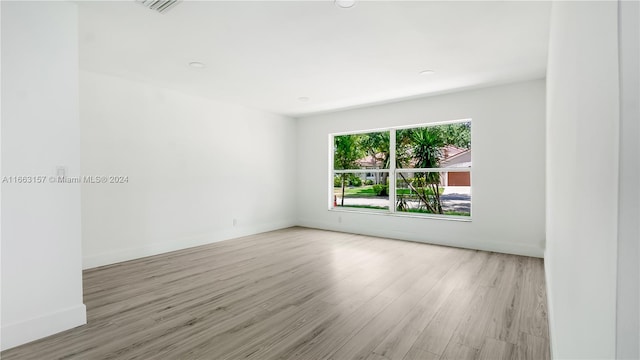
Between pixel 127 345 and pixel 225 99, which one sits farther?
pixel 225 99

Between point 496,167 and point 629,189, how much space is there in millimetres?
4805

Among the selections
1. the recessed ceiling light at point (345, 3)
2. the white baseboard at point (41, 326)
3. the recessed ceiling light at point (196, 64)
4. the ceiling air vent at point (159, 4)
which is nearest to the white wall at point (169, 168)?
the recessed ceiling light at point (196, 64)

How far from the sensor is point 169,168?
4832 millimetres

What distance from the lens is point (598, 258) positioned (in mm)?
632

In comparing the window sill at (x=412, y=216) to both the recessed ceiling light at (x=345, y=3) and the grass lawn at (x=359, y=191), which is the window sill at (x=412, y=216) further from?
the recessed ceiling light at (x=345, y=3)

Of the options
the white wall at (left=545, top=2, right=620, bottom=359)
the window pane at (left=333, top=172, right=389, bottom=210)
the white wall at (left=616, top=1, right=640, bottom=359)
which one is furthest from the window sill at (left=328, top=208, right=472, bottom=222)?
the white wall at (left=616, top=1, right=640, bottom=359)

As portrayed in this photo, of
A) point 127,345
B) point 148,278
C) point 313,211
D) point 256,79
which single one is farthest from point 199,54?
point 313,211

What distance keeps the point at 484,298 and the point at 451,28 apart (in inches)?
99.7

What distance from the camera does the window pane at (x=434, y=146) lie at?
516cm

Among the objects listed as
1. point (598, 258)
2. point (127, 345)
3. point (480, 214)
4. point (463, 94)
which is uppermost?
point (463, 94)

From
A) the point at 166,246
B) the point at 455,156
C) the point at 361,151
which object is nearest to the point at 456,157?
the point at 455,156

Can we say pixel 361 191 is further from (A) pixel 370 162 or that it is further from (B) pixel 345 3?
(B) pixel 345 3

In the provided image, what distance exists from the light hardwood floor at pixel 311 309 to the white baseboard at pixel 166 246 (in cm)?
18

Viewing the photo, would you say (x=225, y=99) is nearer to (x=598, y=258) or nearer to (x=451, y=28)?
(x=451, y=28)
